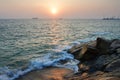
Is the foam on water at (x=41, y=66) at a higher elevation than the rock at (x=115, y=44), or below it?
below

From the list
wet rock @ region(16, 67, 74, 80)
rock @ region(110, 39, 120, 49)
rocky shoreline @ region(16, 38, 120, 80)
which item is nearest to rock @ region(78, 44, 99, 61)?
rocky shoreline @ region(16, 38, 120, 80)

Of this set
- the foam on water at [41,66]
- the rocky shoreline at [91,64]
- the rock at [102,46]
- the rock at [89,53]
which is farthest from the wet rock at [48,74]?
the rock at [102,46]

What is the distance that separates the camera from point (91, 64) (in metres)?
13.9

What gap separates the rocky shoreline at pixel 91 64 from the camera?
36.7 feet

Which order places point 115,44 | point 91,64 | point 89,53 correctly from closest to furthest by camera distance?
point 91,64 → point 89,53 → point 115,44

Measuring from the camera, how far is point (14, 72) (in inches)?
521

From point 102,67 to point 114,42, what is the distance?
6254mm

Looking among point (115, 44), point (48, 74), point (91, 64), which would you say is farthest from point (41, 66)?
point (115, 44)

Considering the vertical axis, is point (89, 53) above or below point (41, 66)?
above

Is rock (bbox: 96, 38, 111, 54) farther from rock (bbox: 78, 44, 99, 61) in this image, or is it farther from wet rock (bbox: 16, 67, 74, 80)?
wet rock (bbox: 16, 67, 74, 80)

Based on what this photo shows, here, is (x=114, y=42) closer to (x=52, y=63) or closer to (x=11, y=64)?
(x=52, y=63)

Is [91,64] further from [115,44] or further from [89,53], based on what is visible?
[115,44]

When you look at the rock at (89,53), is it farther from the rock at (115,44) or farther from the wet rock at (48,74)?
the wet rock at (48,74)

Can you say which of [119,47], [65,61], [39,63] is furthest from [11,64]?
[119,47]
